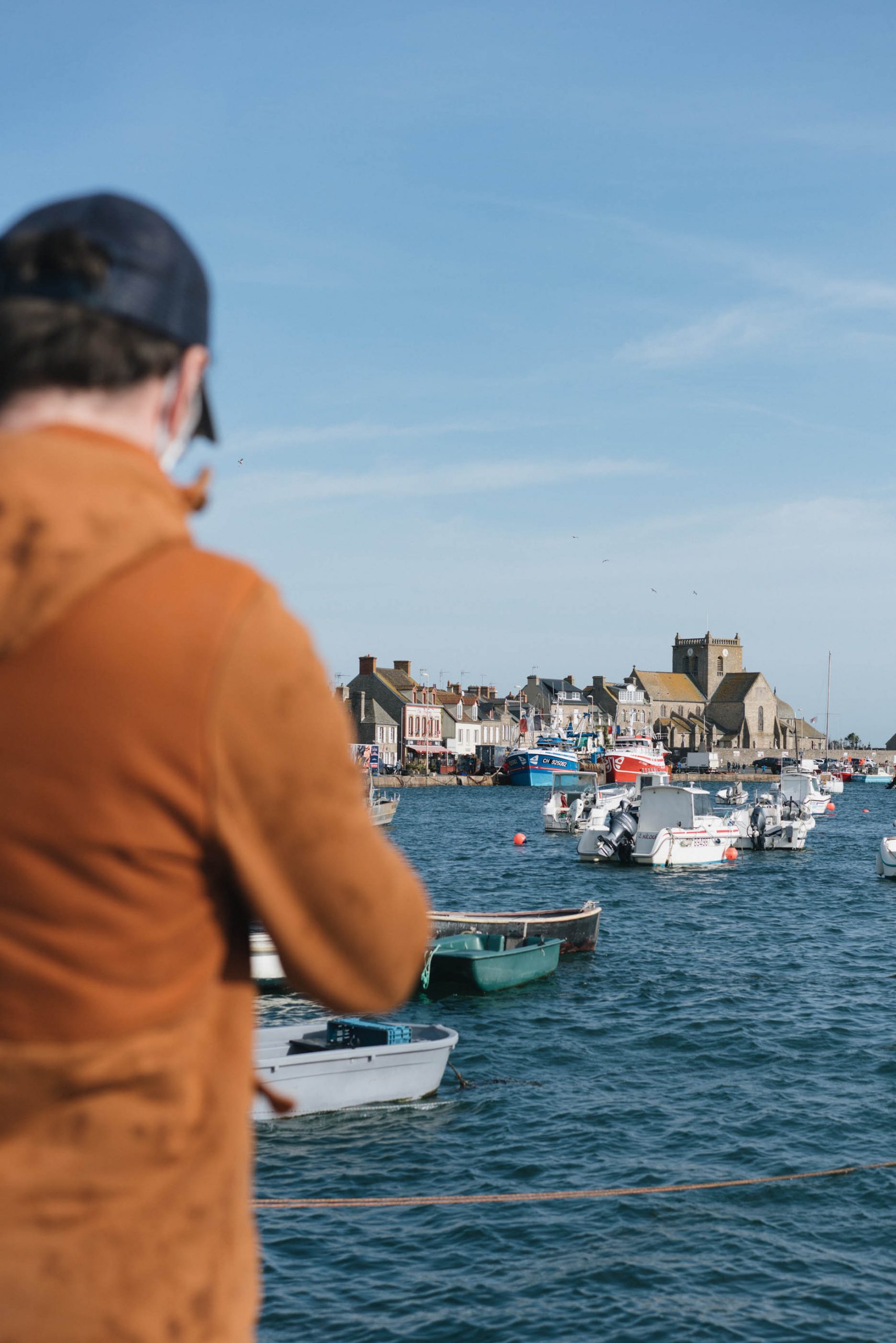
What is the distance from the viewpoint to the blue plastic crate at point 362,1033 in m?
19.0

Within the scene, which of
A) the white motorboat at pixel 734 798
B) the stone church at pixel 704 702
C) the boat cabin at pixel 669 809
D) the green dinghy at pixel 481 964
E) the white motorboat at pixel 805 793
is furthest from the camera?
the stone church at pixel 704 702

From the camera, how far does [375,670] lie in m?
132

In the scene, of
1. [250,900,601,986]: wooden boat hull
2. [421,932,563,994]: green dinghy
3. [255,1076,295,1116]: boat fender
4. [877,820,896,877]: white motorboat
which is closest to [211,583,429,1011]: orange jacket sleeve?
[255,1076,295,1116]: boat fender

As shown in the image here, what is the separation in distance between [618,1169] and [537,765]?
107m

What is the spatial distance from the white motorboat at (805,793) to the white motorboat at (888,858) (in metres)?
17.5

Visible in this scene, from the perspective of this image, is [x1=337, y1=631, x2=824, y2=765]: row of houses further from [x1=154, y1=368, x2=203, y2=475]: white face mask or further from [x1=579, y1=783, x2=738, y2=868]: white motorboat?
[x1=154, y1=368, x2=203, y2=475]: white face mask

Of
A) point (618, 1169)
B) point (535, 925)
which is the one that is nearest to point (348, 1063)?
point (618, 1169)

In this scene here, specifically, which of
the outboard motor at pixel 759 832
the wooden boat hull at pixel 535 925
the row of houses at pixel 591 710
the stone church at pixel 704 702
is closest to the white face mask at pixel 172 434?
the wooden boat hull at pixel 535 925

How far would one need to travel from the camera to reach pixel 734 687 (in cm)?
18400

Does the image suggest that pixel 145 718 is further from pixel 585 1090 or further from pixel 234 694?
pixel 585 1090

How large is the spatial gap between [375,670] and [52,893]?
13129cm

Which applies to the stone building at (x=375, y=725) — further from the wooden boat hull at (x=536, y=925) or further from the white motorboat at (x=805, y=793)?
the wooden boat hull at (x=536, y=925)

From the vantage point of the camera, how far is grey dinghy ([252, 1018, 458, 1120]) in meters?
17.3

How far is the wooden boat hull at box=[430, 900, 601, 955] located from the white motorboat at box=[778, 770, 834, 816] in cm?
4201
